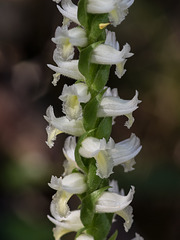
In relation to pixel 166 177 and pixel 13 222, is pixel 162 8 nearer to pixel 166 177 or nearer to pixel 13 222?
pixel 166 177

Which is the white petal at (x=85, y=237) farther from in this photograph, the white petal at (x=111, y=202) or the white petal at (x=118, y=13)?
the white petal at (x=118, y=13)

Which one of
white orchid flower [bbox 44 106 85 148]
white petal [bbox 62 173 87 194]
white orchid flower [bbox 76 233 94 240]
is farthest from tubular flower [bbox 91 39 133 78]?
white orchid flower [bbox 76 233 94 240]

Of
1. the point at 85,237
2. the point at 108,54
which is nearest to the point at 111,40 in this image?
the point at 108,54

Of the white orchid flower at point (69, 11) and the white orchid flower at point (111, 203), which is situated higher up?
the white orchid flower at point (69, 11)

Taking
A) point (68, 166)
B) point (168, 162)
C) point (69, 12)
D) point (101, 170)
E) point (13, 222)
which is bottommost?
point (168, 162)

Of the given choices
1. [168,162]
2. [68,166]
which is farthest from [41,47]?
[68,166]

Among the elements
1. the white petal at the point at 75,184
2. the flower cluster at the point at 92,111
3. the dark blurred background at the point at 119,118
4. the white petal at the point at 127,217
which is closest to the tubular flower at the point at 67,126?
the flower cluster at the point at 92,111
